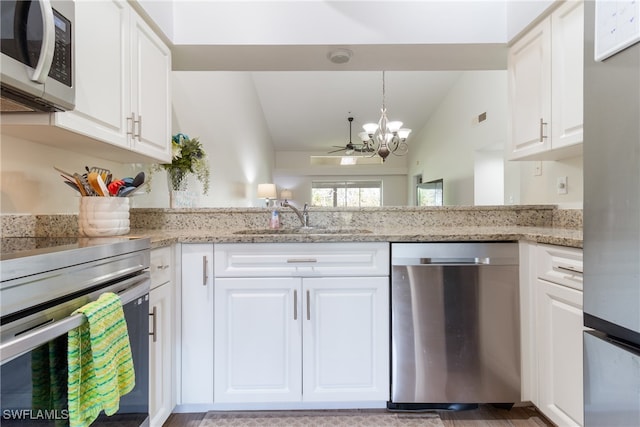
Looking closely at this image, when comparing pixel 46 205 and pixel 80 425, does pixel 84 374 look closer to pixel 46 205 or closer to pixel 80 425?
pixel 80 425

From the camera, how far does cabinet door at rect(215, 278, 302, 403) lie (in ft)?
4.87

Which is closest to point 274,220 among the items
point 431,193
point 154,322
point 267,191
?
point 154,322

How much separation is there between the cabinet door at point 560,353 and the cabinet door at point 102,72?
80.2 inches

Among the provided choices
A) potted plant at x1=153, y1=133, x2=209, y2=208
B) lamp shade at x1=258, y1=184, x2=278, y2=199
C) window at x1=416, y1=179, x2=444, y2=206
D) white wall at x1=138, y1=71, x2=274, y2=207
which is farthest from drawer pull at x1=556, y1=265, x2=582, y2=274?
lamp shade at x1=258, y1=184, x2=278, y2=199

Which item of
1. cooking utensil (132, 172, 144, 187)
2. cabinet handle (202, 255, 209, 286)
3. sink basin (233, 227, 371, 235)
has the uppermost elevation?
cooking utensil (132, 172, 144, 187)

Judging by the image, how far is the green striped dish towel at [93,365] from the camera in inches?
30.1

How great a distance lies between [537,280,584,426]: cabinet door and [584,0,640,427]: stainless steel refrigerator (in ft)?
2.05

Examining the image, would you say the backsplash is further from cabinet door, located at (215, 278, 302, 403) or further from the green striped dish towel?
the green striped dish towel

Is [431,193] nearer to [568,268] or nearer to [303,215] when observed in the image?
[303,215]

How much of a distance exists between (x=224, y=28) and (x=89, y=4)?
699 mm

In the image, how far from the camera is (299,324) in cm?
148

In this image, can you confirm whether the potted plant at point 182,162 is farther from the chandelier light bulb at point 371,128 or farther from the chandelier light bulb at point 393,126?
the chandelier light bulb at point 393,126

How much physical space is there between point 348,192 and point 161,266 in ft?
22.6

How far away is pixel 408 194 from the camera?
786 centimetres
